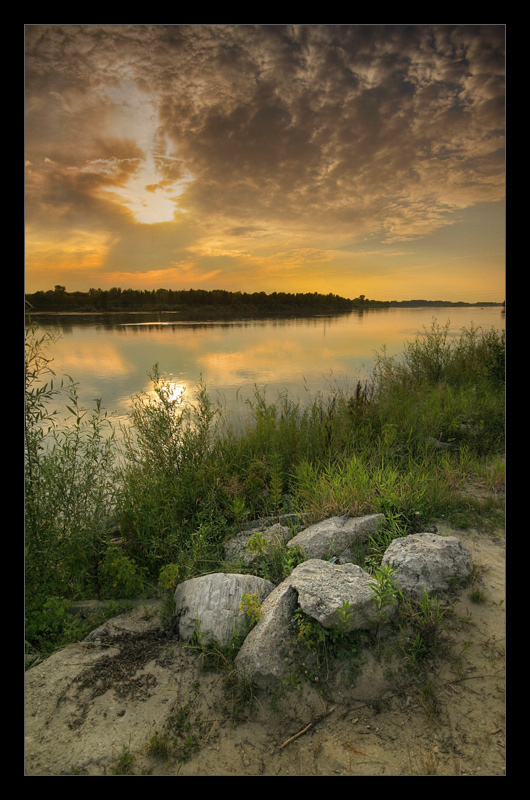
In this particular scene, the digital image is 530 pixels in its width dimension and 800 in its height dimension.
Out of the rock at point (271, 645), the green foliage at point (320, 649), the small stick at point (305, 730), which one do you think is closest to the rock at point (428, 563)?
the green foliage at point (320, 649)

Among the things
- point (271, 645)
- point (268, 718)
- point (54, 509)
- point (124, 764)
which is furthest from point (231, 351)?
point (124, 764)

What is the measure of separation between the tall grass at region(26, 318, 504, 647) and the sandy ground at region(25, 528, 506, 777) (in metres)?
0.65

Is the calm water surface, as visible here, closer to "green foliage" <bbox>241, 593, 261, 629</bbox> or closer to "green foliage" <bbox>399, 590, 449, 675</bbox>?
"green foliage" <bbox>241, 593, 261, 629</bbox>

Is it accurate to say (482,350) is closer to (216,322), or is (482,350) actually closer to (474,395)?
(474,395)

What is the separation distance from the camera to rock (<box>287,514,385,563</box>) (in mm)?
3096

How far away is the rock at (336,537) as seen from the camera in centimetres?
310

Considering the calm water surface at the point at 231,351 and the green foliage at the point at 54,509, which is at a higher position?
the calm water surface at the point at 231,351

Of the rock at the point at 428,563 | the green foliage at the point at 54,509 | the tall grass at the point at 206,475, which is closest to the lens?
the rock at the point at 428,563

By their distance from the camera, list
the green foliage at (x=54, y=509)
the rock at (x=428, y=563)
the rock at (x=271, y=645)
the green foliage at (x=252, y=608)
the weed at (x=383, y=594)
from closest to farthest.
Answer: the rock at (x=271, y=645) → the weed at (x=383, y=594) → the green foliage at (x=252, y=608) → the rock at (x=428, y=563) → the green foliage at (x=54, y=509)

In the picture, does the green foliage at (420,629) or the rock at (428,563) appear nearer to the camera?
the green foliage at (420,629)

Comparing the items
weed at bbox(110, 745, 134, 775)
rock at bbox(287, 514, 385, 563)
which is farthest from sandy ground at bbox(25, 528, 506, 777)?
rock at bbox(287, 514, 385, 563)

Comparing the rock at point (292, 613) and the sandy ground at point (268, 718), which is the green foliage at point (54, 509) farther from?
the rock at point (292, 613)
